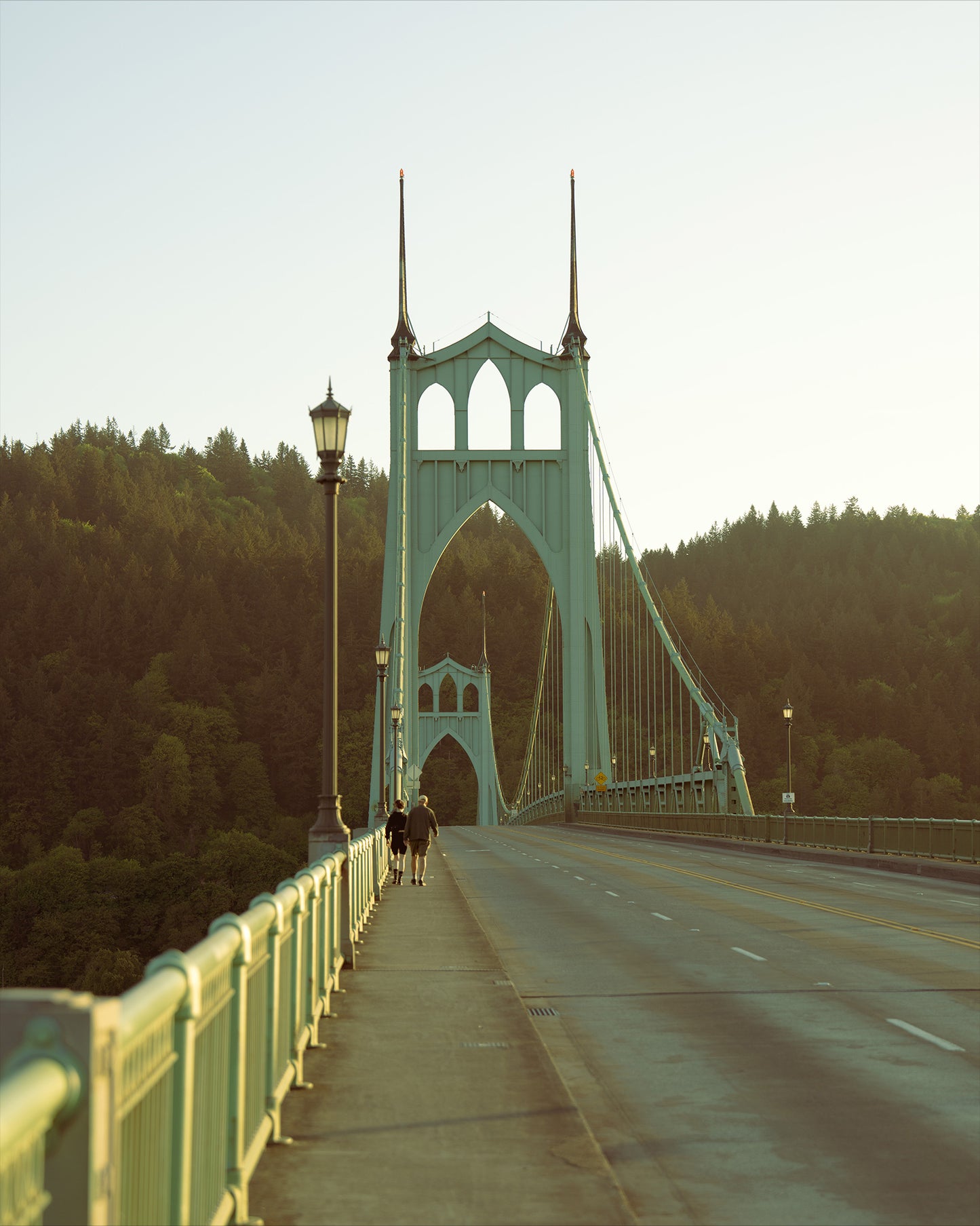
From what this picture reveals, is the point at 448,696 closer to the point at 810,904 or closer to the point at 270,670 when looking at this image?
the point at 270,670

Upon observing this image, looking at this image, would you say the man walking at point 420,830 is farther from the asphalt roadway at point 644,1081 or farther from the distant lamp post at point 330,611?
the distant lamp post at point 330,611

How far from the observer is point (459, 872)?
106 ft

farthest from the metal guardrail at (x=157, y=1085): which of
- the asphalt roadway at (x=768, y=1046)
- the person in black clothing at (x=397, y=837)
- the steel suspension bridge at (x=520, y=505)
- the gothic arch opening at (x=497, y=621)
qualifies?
the gothic arch opening at (x=497, y=621)

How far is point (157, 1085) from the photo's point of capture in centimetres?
402

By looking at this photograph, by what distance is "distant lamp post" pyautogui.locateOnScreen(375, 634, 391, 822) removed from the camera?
4341 centimetres

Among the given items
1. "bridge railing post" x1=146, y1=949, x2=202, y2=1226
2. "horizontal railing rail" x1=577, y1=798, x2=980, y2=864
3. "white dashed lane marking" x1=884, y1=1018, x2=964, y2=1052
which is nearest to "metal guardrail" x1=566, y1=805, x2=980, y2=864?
"horizontal railing rail" x1=577, y1=798, x2=980, y2=864

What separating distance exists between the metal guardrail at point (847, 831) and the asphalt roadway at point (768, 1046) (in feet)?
33.3

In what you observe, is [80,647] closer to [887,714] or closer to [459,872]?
[887,714]

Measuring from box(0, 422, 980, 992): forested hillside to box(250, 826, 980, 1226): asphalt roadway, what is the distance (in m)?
87.5

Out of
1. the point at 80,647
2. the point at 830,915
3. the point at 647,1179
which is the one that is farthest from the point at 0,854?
the point at 647,1179

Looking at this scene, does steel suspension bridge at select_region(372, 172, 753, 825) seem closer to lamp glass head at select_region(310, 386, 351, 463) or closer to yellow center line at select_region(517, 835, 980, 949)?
yellow center line at select_region(517, 835, 980, 949)

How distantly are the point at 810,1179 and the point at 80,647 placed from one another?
6305 inches

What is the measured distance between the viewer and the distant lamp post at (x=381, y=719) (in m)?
43.4

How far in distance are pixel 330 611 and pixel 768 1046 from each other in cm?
737
